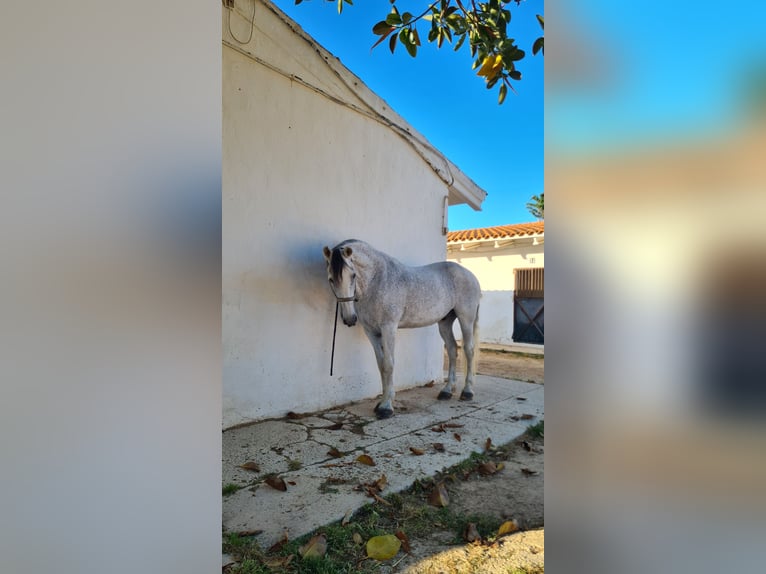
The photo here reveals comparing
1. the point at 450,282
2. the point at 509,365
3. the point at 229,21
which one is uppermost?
the point at 229,21

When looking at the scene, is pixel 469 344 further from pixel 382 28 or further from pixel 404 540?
pixel 382 28

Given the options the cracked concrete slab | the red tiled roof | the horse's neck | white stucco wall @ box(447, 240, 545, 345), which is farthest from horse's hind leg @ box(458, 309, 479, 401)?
the red tiled roof

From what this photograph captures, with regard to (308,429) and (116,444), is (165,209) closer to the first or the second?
(116,444)

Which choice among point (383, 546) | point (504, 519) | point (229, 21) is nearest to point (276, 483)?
point (383, 546)

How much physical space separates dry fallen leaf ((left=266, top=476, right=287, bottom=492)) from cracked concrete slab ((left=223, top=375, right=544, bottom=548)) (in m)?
0.02

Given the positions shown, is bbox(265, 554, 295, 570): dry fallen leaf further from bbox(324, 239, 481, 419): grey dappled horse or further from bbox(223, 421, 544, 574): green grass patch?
bbox(324, 239, 481, 419): grey dappled horse

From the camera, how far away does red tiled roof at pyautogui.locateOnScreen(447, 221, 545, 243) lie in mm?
8789

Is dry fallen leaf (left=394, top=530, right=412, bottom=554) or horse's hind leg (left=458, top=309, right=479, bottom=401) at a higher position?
horse's hind leg (left=458, top=309, right=479, bottom=401)

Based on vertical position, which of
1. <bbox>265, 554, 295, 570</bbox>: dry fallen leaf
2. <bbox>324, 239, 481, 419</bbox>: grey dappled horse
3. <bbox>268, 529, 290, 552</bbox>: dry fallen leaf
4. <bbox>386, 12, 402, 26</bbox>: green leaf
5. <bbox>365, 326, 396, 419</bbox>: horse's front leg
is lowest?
<bbox>268, 529, 290, 552</bbox>: dry fallen leaf

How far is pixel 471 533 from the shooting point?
4.98 ft

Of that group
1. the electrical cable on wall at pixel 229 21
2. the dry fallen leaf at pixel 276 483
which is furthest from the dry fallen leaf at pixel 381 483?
the electrical cable on wall at pixel 229 21

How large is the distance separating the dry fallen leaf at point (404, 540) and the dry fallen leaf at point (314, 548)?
287 millimetres

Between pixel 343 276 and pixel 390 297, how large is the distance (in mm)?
531

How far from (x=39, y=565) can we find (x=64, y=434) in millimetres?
139
